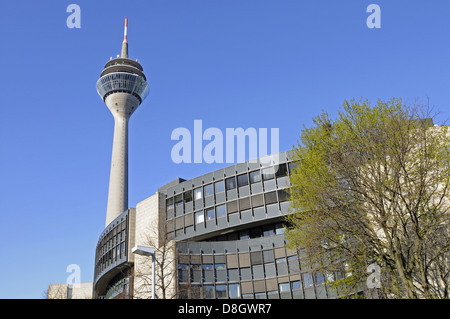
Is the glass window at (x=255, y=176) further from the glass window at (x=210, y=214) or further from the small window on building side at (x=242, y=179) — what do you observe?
the glass window at (x=210, y=214)

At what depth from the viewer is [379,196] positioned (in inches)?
918

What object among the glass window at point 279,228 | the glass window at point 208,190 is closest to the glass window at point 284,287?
the glass window at point 279,228

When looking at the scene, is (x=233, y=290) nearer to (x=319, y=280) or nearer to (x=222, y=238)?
(x=222, y=238)

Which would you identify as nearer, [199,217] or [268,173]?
[268,173]

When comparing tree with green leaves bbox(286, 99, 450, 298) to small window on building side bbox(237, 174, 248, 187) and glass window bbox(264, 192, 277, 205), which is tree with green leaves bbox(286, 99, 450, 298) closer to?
glass window bbox(264, 192, 277, 205)

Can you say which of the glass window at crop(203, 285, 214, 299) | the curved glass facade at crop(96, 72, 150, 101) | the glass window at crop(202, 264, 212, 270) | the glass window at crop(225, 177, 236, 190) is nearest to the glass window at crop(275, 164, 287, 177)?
the glass window at crop(225, 177, 236, 190)

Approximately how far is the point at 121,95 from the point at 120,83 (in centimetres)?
312

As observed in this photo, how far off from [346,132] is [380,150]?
2.82 m

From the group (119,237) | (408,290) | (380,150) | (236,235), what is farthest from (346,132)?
(119,237)

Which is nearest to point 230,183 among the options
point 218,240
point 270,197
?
point 270,197

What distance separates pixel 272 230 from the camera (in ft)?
149

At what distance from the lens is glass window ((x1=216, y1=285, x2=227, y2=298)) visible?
41400mm
